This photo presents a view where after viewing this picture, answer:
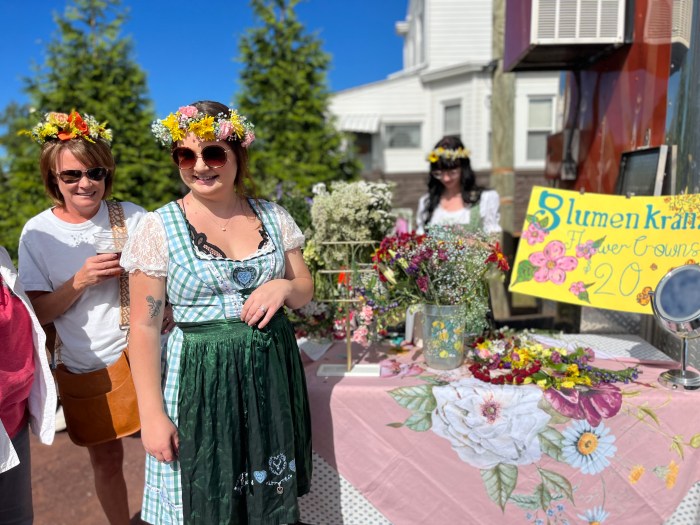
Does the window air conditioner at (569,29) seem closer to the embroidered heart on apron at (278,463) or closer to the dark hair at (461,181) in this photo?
the dark hair at (461,181)

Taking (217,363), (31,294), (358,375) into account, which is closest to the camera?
(217,363)

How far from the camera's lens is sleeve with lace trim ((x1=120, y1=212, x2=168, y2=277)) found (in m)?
1.61

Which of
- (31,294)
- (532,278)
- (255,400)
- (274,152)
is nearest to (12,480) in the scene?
(31,294)

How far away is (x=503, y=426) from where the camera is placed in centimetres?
212

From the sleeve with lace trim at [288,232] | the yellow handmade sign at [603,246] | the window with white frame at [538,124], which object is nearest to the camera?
the sleeve with lace trim at [288,232]

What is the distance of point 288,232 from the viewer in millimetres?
1924

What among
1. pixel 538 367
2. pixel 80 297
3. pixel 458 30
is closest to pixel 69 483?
pixel 80 297

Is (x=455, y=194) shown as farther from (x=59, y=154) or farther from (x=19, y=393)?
(x=19, y=393)

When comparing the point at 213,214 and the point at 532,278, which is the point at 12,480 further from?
the point at 532,278

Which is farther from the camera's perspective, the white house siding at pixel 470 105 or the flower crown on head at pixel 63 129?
the white house siding at pixel 470 105

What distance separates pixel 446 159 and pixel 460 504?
2.23 m

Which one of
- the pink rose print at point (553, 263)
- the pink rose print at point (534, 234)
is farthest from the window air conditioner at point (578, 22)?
the pink rose print at point (553, 263)

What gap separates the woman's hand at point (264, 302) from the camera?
169 centimetres

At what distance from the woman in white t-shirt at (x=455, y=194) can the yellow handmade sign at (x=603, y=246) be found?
591 millimetres
